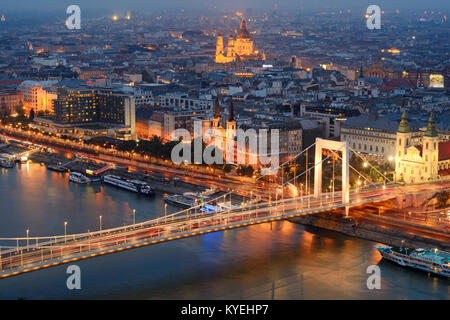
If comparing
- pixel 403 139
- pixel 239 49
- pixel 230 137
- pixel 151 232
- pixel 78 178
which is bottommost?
pixel 78 178

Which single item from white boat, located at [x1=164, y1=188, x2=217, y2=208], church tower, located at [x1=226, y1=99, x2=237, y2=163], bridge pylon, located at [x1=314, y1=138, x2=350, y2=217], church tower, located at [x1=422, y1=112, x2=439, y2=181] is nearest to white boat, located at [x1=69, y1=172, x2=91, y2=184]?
white boat, located at [x1=164, y1=188, x2=217, y2=208]

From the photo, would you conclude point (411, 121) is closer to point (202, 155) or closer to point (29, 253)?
point (202, 155)

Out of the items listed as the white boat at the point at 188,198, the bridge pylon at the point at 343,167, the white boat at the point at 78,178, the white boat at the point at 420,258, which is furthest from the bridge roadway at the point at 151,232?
the white boat at the point at 78,178

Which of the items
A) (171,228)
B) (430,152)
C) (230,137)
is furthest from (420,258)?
(230,137)

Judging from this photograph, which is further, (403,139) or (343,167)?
(403,139)

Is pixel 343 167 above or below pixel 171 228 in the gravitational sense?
above

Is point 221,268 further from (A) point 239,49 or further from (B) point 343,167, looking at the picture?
(A) point 239,49

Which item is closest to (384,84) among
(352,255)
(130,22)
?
(352,255)
